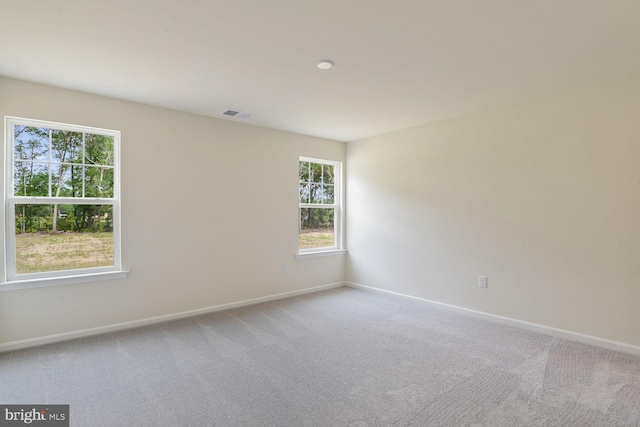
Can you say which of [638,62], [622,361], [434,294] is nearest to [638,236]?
[622,361]

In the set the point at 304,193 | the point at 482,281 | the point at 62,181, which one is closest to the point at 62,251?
the point at 62,181

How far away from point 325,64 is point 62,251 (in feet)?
10.1

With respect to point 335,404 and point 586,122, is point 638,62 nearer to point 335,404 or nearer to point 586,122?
point 586,122

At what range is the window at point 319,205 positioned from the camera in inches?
199

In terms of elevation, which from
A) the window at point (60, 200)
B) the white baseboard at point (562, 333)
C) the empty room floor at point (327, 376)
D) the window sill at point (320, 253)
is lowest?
the empty room floor at point (327, 376)

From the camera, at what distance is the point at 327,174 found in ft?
17.7

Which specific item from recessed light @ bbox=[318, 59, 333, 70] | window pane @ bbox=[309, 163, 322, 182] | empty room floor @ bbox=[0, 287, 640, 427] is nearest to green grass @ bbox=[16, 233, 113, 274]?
empty room floor @ bbox=[0, 287, 640, 427]

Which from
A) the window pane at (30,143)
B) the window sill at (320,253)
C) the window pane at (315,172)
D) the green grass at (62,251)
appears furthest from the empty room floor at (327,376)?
the window pane at (315,172)

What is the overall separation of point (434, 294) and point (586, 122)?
2458 millimetres

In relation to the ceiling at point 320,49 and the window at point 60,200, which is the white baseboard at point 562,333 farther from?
the window at point 60,200

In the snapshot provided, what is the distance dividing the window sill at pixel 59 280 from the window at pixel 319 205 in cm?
243

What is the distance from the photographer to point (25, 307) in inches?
115

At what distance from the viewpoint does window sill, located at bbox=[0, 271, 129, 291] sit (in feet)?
9.43

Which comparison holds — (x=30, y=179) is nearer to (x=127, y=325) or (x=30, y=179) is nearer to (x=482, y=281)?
(x=127, y=325)
